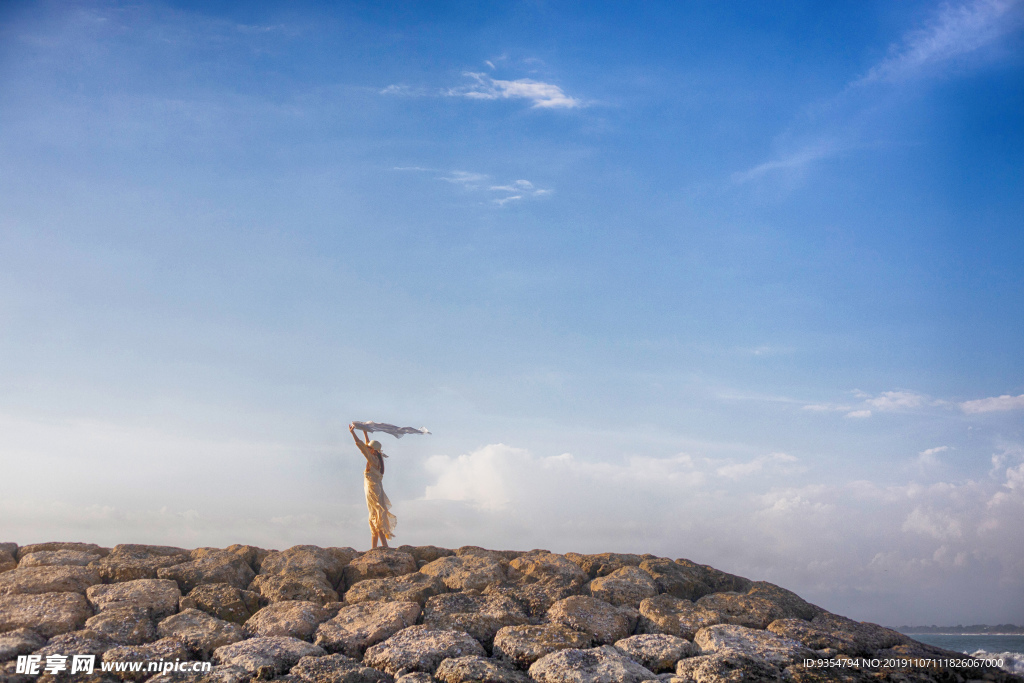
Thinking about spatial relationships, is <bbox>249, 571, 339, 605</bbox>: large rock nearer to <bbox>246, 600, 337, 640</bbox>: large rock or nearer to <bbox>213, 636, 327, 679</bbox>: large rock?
<bbox>246, 600, 337, 640</bbox>: large rock

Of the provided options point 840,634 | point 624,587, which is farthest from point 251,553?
point 840,634

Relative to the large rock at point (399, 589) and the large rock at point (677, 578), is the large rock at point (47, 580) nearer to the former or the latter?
the large rock at point (399, 589)

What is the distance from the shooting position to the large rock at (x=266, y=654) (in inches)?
373

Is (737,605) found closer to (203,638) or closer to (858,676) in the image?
(858,676)

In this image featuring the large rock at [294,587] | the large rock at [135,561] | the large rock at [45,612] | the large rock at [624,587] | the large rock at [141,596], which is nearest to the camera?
the large rock at [45,612]

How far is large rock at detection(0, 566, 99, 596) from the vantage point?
11812 mm

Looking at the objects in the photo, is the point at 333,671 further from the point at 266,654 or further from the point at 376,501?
the point at 376,501

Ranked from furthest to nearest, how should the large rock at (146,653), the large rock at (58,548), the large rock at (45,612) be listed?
the large rock at (58,548) → the large rock at (45,612) → the large rock at (146,653)

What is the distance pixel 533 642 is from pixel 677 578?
3838 mm

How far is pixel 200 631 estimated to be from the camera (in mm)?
10578

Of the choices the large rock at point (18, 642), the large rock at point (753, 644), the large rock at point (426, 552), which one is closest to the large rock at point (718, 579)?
the large rock at point (753, 644)

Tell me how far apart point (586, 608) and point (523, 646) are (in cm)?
154

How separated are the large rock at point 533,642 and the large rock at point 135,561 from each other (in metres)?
6.96

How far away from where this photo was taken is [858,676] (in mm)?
9453
